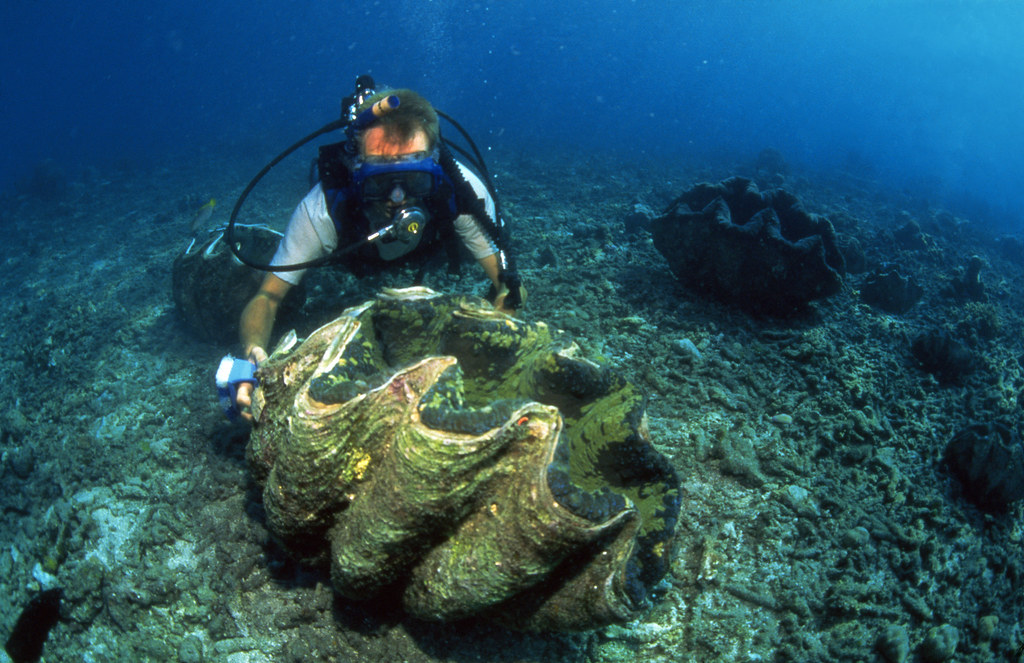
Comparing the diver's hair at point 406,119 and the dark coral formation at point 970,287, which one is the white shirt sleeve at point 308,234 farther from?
the dark coral formation at point 970,287

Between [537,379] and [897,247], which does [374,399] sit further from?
[897,247]

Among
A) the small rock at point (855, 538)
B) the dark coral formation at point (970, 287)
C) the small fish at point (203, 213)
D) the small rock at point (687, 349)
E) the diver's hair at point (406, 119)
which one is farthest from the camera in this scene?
the small fish at point (203, 213)

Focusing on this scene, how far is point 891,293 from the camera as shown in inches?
188

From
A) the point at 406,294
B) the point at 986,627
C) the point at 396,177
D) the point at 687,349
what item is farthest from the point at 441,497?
the point at 986,627

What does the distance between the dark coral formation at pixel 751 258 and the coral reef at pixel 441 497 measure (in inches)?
103

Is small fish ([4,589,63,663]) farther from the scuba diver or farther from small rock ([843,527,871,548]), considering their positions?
A: small rock ([843,527,871,548])

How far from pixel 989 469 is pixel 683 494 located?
1896mm

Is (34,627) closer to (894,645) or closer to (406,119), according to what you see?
(406,119)

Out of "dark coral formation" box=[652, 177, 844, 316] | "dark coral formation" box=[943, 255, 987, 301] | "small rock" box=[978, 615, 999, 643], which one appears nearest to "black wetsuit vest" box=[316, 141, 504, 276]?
"dark coral formation" box=[652, 177, 844, 316]

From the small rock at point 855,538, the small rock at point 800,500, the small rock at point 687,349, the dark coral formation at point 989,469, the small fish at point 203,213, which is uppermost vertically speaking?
the small rock at point 687,349

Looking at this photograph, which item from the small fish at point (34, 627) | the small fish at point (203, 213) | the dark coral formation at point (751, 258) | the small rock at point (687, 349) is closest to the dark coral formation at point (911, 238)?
the dark coral formation at point (751, 258)

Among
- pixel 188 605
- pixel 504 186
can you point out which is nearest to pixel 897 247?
pixel 504 186

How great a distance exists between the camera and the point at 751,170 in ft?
46.0

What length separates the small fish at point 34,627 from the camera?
223 cm
